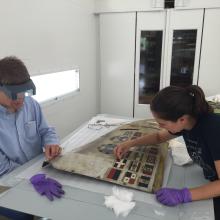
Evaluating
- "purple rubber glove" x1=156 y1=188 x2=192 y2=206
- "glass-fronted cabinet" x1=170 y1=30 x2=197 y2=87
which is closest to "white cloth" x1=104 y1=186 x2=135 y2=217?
"purple rubber glove" x1=156 y1=188 x2=192 y2=206

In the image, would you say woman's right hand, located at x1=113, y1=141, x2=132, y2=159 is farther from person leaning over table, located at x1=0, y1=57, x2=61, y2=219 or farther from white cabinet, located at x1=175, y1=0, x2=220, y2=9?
white cabinet, located at x1=175, y1=0, x2=220, y2=9

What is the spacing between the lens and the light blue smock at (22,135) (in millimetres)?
1299

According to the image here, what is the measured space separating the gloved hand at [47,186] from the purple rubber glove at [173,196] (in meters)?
0.41

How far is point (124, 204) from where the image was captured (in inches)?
38.0

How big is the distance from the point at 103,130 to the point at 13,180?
777 mm

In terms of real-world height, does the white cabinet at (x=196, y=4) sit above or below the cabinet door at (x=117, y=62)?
above

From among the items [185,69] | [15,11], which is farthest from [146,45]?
[15,11]

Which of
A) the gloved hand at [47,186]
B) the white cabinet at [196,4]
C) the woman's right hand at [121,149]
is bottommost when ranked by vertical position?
the gloved hand at [47,186]

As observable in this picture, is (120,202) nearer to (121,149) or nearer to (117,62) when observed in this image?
(121,149)

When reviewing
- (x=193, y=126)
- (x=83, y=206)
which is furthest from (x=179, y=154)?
(x=83, y=206)

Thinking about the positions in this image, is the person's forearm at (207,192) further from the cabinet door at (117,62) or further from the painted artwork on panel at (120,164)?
the cabinet door at (117,62)

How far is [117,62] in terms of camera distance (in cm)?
355

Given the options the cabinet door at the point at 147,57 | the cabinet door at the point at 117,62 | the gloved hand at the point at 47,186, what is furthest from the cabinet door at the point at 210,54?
the gloved hand at the point at 47,186

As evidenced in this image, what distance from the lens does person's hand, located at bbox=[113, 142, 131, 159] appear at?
4.10 feet
